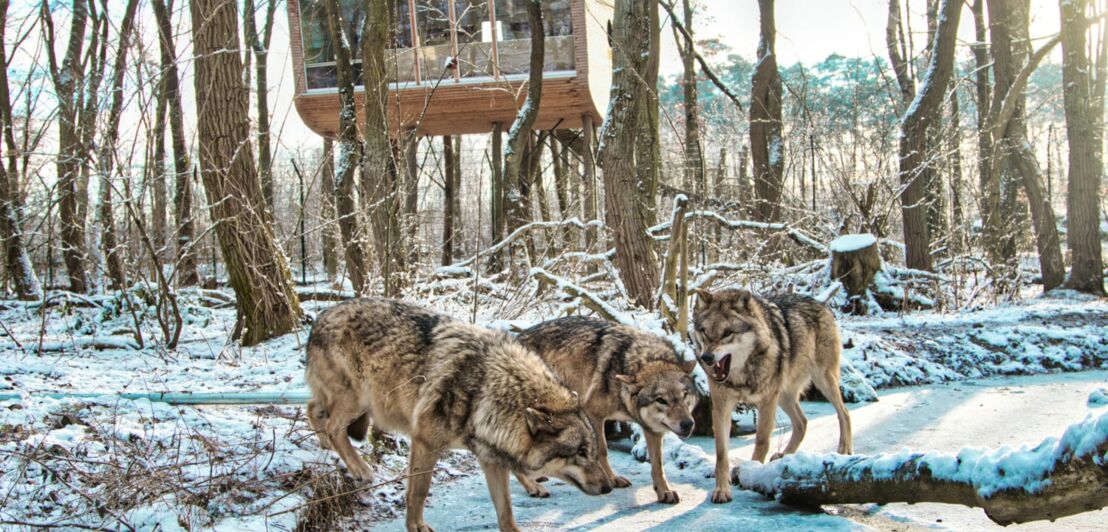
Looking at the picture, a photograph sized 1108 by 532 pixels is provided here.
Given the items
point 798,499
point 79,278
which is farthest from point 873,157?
point 79,278

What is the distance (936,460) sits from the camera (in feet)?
12.6

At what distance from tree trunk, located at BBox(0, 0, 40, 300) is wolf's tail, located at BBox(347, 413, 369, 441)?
384 inches

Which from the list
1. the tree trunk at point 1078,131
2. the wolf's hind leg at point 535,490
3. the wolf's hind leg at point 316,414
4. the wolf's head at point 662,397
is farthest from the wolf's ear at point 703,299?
the tree trunk at point 1078,131

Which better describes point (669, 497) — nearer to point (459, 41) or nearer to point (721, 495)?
point (721, 495)

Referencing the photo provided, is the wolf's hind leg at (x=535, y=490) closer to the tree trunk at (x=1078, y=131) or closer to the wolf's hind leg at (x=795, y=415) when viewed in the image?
the wolf's hind leg at (x=795, y=415)

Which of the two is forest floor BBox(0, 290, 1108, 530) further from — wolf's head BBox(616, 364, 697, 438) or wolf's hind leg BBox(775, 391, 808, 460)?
wolf's head BBox(616, 364, 697, 438)

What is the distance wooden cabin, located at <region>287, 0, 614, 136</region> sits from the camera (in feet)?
56.5

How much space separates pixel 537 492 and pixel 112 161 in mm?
6260

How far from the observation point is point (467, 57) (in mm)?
17922

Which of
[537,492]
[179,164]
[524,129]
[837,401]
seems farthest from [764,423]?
A: [179,164]

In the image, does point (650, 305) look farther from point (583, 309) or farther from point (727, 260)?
point (727, 260)

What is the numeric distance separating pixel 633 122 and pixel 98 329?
7.38 metres

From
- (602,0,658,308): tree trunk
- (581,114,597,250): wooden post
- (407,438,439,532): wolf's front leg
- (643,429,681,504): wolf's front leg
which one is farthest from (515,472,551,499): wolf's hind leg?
(581,114,597,250): wooden post

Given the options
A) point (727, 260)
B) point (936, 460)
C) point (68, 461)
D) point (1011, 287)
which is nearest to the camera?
point (936, 460)
